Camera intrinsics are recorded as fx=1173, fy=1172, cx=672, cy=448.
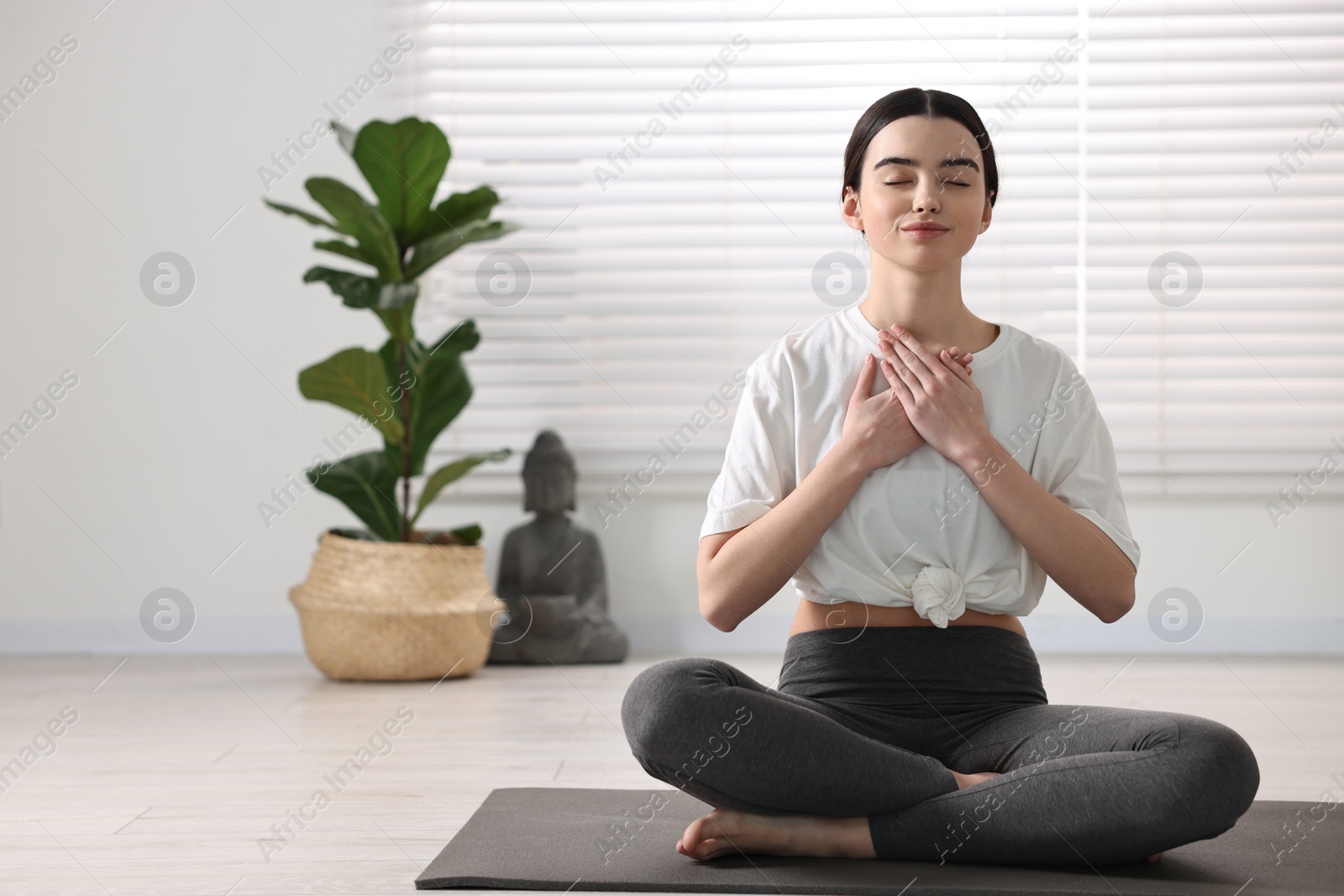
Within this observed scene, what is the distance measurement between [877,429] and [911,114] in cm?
37

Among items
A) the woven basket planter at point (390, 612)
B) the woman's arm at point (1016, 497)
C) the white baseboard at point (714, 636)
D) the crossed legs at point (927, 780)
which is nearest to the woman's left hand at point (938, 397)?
the woman's arm at point (1016, 497)

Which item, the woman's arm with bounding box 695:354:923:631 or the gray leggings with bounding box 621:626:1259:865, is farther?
the woman's arm with bounding box 695:354:923:631

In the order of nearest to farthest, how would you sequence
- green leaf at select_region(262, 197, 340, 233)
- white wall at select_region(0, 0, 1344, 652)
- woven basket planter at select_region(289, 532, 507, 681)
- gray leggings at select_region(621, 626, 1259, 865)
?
gray leggings at select_region(621, 626, 1259, 865) < green leaf at select_region(262, 197, 340, 233) < woven basket planter at select_region(289, 532, 507, 681) < white wall at select_region(0, 0, 1344, 652)

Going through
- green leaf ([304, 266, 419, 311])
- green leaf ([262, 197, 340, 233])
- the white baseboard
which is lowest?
the white baseboard

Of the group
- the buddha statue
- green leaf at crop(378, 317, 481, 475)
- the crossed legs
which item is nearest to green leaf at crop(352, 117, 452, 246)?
green leaf at crop(378, 317, 481, 475)

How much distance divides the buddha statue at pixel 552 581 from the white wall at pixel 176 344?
13 cm

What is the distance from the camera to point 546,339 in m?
3.01

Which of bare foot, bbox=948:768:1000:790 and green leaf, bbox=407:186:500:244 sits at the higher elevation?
green leaf, bbox=407:186:500:244

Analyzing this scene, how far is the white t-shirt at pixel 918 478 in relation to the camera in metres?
1.32

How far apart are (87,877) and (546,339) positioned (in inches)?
74.8

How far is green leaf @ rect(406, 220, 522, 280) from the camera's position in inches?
101

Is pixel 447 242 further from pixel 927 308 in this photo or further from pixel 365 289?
pixel 927 308

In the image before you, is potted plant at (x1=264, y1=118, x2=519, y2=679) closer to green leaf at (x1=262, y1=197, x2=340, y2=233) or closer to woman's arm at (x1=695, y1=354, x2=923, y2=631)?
green leaf at (x1=262, y1=197, x2=340, y2=233)

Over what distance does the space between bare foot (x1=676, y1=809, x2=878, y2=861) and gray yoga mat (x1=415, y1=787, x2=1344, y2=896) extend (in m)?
0.01
